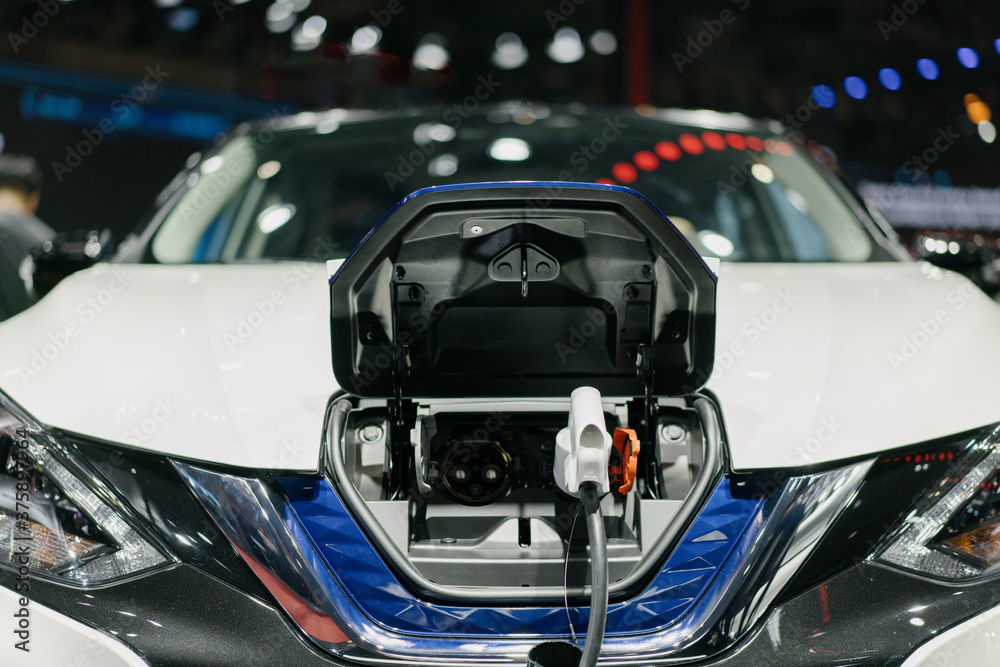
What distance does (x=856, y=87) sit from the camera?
7355mm

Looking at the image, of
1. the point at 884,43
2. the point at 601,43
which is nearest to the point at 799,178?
the point at 884,43

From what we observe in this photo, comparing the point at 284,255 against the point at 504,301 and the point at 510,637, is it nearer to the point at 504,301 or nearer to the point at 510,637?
the point at 504,301

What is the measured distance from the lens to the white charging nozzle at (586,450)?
3.62ft

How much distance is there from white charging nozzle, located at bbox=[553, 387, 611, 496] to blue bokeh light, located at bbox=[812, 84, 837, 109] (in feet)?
23.8

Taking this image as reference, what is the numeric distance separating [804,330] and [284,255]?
1.56 m

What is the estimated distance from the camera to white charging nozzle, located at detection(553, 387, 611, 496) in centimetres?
110
